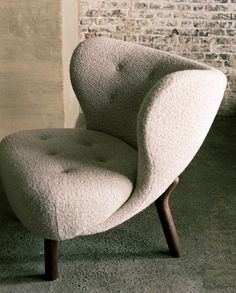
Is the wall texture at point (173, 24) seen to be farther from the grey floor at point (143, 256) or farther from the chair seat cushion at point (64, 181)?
the chair seat cushion at point (64, 181)

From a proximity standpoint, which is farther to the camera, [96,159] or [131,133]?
[131,133]

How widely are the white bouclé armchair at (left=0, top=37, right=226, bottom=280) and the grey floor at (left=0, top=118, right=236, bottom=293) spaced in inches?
3.1

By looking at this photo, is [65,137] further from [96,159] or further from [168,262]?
[168,262]

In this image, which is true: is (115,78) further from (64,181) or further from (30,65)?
(30,65)

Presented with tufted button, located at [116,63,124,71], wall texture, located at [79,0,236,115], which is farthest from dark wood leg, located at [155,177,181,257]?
wall texture, located at [79,0,236,115]

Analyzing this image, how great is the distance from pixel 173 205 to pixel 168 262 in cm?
40

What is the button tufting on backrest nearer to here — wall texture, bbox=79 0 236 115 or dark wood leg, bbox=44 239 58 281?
dark wood leg, bbox=44 239 58 281

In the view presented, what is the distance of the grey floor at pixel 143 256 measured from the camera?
5.00 feet

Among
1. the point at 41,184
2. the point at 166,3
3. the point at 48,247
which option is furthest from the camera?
the point at 166,3

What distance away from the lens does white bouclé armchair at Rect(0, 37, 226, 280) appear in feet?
4.31

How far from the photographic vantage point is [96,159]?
5.02ft

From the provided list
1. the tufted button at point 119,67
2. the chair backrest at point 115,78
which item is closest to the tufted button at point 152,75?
the chair backrest at point 115,78

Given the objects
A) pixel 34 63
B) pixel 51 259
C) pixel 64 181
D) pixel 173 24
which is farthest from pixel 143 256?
pixel 173 24

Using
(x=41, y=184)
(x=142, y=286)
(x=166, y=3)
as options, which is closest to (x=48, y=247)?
(x=41, y=184)
